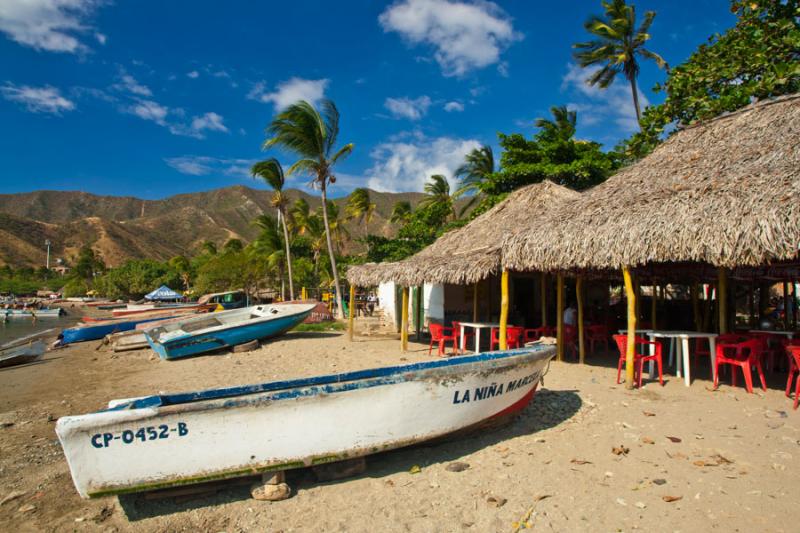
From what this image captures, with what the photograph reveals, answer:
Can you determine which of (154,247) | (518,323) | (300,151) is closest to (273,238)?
(300,151)

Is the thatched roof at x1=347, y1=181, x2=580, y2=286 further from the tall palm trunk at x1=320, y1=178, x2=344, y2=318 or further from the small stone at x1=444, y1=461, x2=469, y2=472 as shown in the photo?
the tall palm trunk at x1=320, y1=178, x2=344, y2=318

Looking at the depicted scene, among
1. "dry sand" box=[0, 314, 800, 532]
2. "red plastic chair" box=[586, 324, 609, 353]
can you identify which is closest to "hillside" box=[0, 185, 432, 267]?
"red plastic chair" box=[586, 324, 609, 353]

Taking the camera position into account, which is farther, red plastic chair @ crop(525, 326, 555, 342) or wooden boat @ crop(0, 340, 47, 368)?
wooden boat @ crop(0, 340, 47, 368)

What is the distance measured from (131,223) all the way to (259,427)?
101090 millimetres

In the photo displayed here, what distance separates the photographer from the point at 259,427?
370cm

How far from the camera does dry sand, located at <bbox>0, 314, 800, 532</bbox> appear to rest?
3.42 meters

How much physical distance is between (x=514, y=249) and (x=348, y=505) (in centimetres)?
568

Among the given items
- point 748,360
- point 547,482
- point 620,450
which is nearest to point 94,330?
A: point 547,482

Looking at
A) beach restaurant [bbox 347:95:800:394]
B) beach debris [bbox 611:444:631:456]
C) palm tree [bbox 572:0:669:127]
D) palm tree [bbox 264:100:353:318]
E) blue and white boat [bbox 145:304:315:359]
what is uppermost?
palm tree [bbox 572:0:669:127]

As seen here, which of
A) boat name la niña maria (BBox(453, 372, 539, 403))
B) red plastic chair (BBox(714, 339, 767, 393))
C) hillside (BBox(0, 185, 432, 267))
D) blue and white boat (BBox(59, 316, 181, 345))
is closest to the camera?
boat name la niña maria (BBox(453, 372, 539, 403))

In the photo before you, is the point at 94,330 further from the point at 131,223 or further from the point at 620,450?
the point at 131,223

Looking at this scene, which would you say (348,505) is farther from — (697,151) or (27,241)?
(27,241)

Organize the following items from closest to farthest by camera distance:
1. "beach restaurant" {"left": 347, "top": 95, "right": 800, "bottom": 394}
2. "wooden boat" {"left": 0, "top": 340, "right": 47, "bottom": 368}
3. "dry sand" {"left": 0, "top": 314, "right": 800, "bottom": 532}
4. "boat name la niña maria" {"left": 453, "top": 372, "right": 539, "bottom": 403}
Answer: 1. "dry sand" {"left": 0, "top": 314, "right": 800, "bottom": 532}
2. "boat name la niña maria" {"left": 453, "top": 372, "right": 539, "bottom": 403}
3. "beach restaurant" {"left": 347, "top": 95, "right": 800, "bottom": 394}
4. "wooden boat" {"left": 0, "top": 340, "right": 47, "bottom": 368}

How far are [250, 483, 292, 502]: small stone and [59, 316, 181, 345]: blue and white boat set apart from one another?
17064mm
